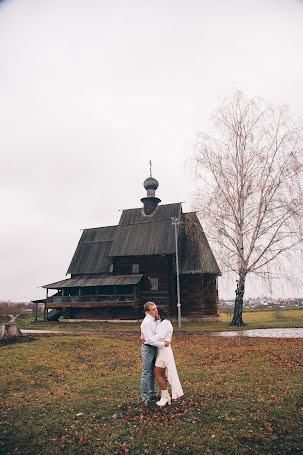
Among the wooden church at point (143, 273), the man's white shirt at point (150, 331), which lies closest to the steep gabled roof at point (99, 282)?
the wooden church at point (143, 273)

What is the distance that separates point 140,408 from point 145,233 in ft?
103

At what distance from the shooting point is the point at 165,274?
117 feet

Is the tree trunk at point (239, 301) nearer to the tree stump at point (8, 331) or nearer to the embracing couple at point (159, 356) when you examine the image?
the tree stump at point (8, 331)

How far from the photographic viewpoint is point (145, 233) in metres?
38.2

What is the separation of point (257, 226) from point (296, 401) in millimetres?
17789

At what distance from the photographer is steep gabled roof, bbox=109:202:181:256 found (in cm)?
3612

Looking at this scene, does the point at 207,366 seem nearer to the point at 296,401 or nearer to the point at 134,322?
the point at 296,401

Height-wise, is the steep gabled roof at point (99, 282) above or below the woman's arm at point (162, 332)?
above

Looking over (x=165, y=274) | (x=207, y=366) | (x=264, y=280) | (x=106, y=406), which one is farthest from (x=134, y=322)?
(x=106, y=406)


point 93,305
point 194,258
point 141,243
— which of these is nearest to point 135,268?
point 141,243

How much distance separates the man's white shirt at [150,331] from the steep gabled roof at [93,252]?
32.5 meters

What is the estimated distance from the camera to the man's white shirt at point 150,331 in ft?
23.1

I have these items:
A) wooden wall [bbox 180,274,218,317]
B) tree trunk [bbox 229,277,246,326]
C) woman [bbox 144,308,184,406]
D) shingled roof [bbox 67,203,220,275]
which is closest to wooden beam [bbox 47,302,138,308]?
shingled roof [bbox 67,203,220,275]

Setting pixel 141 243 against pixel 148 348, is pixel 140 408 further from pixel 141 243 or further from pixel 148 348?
pixel 141 243
